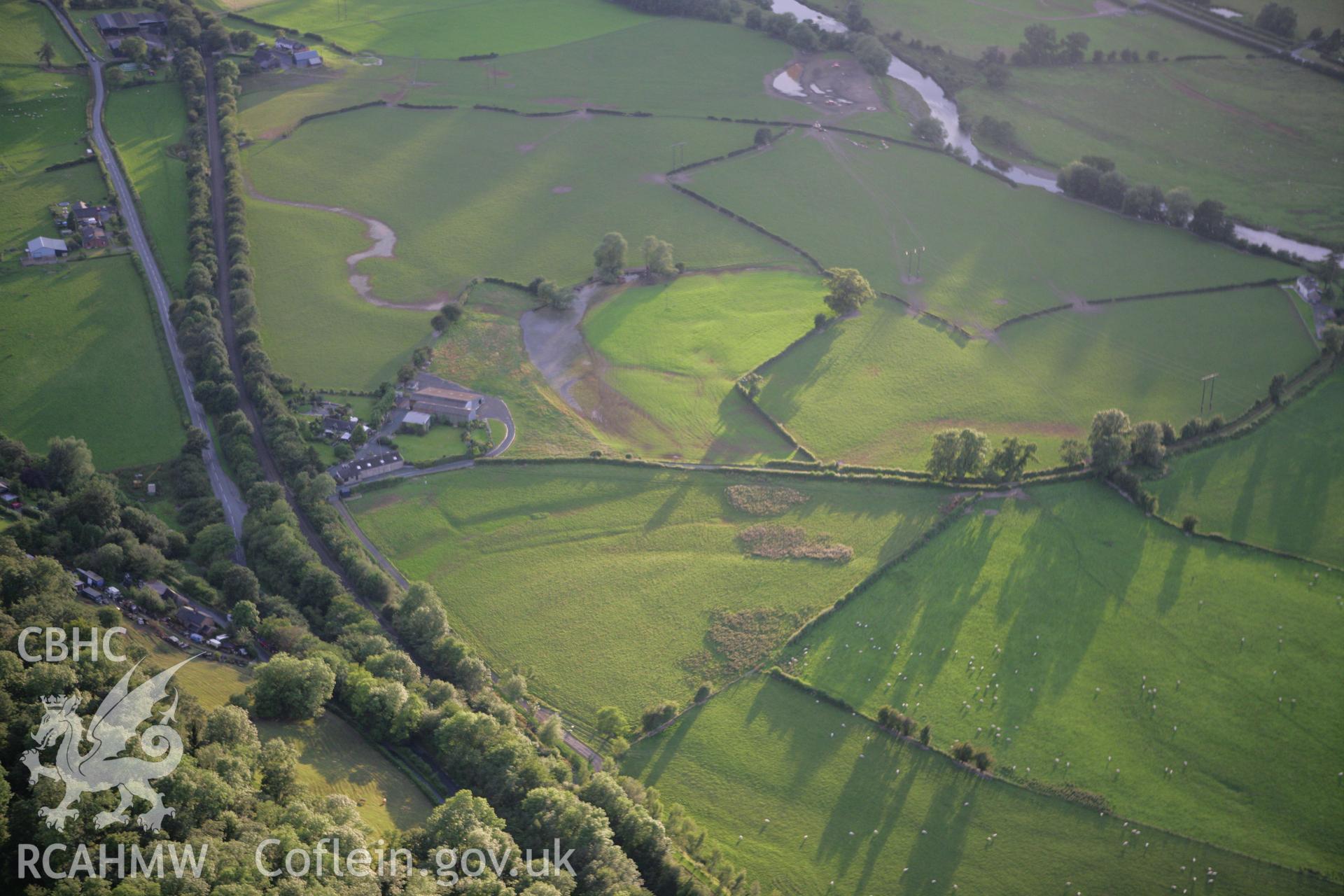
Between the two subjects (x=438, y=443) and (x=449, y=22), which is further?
(x=449, y=22)

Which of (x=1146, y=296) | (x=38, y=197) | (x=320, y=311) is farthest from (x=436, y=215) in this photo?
(x=1146, y=296)

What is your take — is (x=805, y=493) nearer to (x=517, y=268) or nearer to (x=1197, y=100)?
(x=517, y=268)

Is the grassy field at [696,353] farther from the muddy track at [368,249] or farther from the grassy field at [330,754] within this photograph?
the grassy field at [330,754]

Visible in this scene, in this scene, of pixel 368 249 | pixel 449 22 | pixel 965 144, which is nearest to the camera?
pixel 368 249

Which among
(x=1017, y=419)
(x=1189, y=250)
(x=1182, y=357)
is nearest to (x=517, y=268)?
(x=1017, y=419)

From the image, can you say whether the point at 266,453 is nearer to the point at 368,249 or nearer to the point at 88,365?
the point at 88,365

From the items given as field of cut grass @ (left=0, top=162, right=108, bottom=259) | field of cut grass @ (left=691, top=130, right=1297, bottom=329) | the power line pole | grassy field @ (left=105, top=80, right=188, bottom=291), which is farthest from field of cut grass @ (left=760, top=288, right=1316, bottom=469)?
field of cut grass @ (left=0, top=162, right=108, bottom=259)
